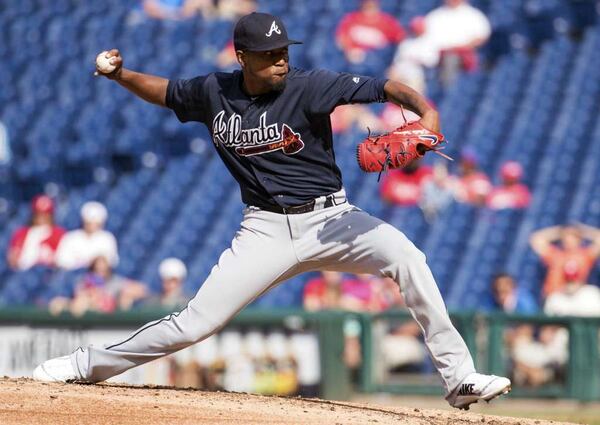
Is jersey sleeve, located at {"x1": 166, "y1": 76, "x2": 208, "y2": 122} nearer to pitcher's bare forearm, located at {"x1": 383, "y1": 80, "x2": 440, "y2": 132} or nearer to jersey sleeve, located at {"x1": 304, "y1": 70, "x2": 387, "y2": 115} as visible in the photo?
jersey sleeve, located at {"x1": 304, "y1": 70, "x2": 387, "y2": 115}

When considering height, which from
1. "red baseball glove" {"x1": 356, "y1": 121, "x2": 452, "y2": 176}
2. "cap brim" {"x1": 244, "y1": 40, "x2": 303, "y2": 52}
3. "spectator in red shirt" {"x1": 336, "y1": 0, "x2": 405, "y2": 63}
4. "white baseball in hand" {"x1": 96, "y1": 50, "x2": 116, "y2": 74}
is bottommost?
"red baseball glove" {"x1": 356, "y1": 121, "x2": 452, "y2": 176}

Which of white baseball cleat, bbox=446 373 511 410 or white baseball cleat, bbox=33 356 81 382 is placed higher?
white baseball cleat, bbox=33 356 81 382

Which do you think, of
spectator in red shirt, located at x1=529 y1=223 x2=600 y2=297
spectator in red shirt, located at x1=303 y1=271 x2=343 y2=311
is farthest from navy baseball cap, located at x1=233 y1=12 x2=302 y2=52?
spectator in red shirt, located at x1=529 y1=223 x2=600 y2=297

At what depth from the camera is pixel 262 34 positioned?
504cm

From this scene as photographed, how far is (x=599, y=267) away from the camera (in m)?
10.7

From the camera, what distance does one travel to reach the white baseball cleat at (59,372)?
556 centimetres

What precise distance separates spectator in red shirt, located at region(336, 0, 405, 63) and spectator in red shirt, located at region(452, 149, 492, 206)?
2106 millimetres

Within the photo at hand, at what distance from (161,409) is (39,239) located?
6.23m

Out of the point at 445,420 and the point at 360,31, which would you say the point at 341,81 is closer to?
the point at 445,420

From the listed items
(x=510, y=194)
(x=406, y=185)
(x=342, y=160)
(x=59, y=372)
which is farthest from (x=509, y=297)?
(x=59, y=372)

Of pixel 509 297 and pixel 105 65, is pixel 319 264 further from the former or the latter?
pixel 509 297

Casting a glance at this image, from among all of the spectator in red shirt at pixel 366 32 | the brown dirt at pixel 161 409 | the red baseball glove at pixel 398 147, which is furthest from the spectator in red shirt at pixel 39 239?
the red baseball glove at pixel 398 147

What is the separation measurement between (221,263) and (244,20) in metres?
1.05

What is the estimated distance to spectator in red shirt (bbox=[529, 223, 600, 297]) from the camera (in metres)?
10.4
